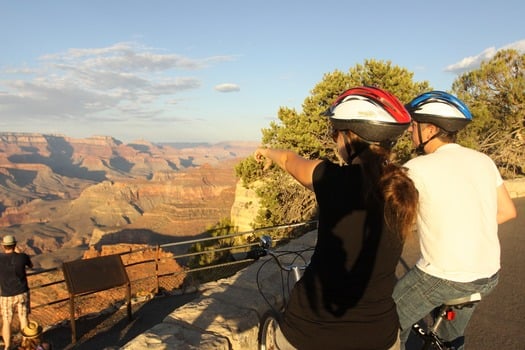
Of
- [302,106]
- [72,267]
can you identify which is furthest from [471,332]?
[302,106]

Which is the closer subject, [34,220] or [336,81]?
[336,81]

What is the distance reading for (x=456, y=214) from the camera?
2199 millimetres

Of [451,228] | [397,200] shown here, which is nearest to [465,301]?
[451,228]

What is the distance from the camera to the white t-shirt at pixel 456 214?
219cm

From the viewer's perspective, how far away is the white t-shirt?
7.18 ft

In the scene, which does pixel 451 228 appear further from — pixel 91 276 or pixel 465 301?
pixel 91 276

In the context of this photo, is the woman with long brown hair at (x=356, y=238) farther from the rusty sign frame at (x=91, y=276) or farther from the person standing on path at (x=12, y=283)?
the person standing on path at (x=12, y=283)

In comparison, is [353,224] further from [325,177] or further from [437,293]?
[437,293]

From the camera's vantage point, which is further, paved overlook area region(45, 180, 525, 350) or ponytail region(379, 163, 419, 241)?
paved overlook area region(45, 180, 525, 350)

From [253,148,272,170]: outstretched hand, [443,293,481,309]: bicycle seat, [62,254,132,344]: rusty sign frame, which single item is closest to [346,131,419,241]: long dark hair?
[253,148,272,170]: outstretched hand

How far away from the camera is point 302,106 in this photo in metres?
18.9

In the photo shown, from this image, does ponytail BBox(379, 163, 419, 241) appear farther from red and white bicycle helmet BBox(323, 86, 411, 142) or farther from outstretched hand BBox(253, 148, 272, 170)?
outstretched hand BBox(253, 148, 272, 170)

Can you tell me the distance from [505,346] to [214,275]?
55.5 feet

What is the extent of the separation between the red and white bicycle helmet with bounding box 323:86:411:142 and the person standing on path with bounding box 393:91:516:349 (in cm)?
41
